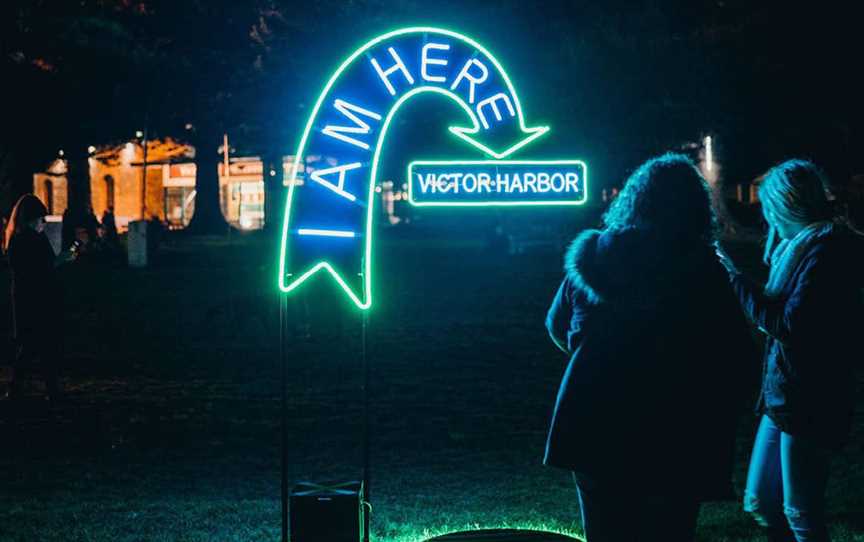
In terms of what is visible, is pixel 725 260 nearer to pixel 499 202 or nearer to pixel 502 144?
pixel 499 202

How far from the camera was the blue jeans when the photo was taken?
4.02 m

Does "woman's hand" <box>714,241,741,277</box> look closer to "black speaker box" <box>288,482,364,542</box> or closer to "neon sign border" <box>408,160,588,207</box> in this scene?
"neon sign border" <box>408,160,588,207</box>

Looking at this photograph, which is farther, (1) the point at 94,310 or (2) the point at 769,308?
(1) the point at 94,310

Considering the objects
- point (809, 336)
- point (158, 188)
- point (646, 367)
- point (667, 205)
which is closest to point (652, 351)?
point (646, 367)

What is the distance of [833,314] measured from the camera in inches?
158

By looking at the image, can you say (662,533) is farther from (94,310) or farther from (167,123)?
(167,123)

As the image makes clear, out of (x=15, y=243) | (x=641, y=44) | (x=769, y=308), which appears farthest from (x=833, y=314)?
(x=641, y=44)

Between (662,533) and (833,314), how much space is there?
1.01m

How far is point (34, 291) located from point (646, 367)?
7247 mm

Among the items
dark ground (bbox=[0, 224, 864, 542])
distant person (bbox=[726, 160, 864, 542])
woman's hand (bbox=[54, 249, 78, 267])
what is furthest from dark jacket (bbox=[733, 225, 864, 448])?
woman's hand (bbox=[54, 249, 78, 267])

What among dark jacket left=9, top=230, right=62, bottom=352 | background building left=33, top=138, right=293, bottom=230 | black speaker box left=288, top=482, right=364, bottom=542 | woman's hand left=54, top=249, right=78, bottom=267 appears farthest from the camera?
background building left=33, top=138, right=293, bottom=230

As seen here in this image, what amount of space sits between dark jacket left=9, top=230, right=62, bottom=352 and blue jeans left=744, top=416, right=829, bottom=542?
6.98 meters

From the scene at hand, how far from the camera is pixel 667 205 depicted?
3.59 meters

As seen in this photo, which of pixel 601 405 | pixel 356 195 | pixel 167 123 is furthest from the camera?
pixel 167 123
